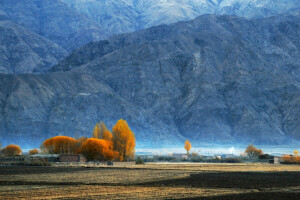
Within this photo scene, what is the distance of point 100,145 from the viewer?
86562 millimetres

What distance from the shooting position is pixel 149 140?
572 feet

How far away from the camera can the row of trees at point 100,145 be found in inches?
3413

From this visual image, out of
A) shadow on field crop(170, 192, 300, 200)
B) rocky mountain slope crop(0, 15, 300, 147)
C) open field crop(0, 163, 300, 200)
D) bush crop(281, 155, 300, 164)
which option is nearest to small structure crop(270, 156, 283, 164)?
bush crop(281, 155, 300, 164)

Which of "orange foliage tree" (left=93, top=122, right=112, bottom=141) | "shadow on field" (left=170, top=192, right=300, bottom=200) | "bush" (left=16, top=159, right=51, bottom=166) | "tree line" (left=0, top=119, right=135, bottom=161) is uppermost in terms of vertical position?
"orange foliage tree" (left=93, top=122, right=112, bottom=141)

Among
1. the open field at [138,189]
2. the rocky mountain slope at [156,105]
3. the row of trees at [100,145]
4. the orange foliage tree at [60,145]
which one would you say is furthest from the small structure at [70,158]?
the rocky mountain slope at [156,105]

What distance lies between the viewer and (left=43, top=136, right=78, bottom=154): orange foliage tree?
8975 centimetres

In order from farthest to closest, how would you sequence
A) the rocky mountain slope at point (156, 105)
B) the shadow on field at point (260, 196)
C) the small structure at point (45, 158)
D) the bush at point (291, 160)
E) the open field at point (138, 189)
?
the rocky mountain slope at point (156, 105) → the bush at point (291, 160) → the small structure at point (45, 158) → the open field at point (138, 189) → the shadow on field at point (260, 196)

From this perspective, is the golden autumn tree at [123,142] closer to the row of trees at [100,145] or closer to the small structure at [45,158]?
the row of trees at [100,145]

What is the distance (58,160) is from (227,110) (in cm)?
11404

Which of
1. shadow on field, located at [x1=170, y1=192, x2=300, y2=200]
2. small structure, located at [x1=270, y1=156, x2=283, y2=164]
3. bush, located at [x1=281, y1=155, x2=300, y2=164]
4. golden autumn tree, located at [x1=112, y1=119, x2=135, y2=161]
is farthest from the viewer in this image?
small structure, located at [x1=270, y1=156, x2=283, y2=164]

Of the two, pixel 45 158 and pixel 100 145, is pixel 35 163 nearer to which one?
pixel 45 158

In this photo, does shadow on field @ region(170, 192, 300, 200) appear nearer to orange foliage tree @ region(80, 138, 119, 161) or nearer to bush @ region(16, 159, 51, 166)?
bush @ region(16, 159, 51, 166)

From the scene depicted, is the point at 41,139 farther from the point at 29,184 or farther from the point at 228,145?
the point at 29,184

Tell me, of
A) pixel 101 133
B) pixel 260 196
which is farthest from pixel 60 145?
pixel 260 196
